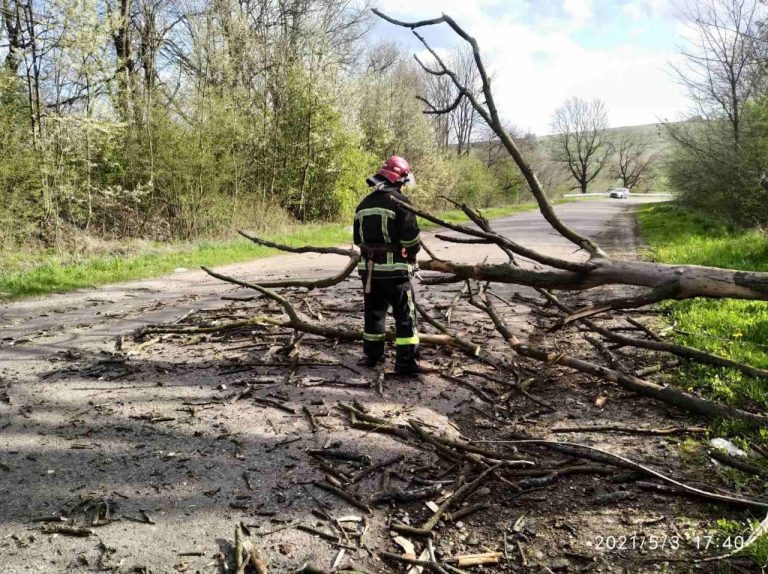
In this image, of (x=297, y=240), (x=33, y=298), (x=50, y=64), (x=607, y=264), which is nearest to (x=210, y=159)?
(x=297, y=240)

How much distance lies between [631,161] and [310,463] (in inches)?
3595

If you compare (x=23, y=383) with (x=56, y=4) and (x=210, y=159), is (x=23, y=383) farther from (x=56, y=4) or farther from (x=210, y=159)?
(x=210, y=159)

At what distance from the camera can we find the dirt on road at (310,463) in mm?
2588

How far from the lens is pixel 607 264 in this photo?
3.71 meters

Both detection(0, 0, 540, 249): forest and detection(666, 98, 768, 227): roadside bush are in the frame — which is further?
detection(666, 98, 768, 227): roadside bush

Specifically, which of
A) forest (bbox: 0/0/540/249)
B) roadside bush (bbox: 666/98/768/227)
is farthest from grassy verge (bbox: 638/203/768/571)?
forest (bbox: 0/0/540/249)

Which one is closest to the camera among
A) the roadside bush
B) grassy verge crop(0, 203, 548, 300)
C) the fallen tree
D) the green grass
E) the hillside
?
the fallen tree

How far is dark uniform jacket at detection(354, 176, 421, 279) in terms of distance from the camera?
496 centimetres

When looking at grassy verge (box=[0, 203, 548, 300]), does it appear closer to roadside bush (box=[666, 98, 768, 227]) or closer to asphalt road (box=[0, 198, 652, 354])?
asphalt road (box=[0, 198, 652, 354])

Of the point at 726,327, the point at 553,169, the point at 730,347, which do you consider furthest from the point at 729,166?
the point at 553,169

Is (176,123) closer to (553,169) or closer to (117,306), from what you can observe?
(117,306)

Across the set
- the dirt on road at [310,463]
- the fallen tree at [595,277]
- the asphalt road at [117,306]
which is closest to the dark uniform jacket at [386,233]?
the fallen tree at [595,277]

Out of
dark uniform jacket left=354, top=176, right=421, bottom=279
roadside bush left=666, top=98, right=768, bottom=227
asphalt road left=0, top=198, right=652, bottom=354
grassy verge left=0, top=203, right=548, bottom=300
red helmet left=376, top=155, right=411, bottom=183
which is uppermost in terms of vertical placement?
roadside bush left=666, top=98, right=768, bottom=227

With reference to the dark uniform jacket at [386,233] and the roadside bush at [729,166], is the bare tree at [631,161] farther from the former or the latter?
the dark uniform jacket at [386,233]
